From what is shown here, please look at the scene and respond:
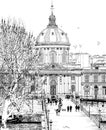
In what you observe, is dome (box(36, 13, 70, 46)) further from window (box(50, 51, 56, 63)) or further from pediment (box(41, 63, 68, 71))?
pediment (box(41, 63, 68, 71))

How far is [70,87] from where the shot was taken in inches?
3556

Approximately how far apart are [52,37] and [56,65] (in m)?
7.48

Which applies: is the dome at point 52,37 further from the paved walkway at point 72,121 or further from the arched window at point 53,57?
the paved walkway at point 72,121

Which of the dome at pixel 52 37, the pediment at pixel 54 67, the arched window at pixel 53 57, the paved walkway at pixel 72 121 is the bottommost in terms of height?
the paved walkway at pixel 72 121

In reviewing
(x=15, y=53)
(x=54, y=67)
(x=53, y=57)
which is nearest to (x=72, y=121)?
(x=15, y=53)

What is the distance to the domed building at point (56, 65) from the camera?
8956cm

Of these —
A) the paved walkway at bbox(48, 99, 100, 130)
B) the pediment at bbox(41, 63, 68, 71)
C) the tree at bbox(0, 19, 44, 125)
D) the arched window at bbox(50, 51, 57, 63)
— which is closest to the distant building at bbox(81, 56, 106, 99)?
the pediment at bbox(41, 63, 68, 71)

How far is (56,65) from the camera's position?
89625 millimetres

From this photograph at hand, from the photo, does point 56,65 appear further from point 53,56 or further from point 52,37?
point 52,37

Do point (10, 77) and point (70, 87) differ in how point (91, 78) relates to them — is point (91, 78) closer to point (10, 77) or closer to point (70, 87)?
point (70, 87)

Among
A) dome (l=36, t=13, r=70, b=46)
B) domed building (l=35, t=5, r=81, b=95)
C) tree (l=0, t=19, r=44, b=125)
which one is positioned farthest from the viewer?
dome (l=36, t=13, r=70, b=46)

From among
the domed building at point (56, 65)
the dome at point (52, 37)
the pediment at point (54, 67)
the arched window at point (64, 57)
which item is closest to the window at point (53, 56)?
the domed building at point (56, 65)

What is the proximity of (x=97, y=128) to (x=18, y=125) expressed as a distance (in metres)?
8.91

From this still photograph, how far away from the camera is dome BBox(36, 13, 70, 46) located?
9356cm
